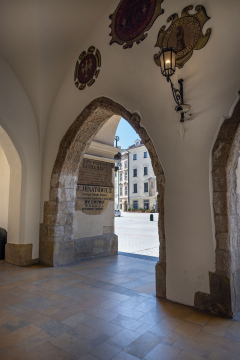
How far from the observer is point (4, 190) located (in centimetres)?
479

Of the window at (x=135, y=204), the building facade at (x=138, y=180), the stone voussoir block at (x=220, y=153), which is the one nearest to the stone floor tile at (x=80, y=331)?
the stone voussoir block at (x=220, y=153)

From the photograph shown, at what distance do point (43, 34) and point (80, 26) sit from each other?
1.90 ft

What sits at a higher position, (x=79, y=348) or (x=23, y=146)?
(x=23, y=146)

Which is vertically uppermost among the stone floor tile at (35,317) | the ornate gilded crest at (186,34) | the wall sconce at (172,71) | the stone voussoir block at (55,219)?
the ornate gilded crest at (186,34)

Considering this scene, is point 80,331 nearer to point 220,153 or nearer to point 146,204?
point 220,153

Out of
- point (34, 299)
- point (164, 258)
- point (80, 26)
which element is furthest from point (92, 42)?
point (34, 299)

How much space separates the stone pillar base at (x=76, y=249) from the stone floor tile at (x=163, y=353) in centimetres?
259

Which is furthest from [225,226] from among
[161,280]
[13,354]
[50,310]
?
[13,354]

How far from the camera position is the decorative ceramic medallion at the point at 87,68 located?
143 inches

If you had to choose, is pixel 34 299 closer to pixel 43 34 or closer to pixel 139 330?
pixel 139 330

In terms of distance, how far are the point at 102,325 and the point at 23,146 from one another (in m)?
3.14

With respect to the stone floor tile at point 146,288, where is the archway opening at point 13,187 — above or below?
above

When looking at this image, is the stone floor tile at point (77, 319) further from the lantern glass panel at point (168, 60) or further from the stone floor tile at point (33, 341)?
the lantern glass panel at point (168, 60)

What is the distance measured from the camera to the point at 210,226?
7.37 feet
